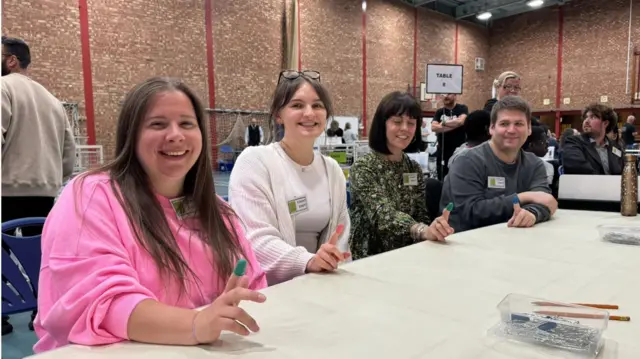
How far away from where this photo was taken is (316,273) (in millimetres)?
1334

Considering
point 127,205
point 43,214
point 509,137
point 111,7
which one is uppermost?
point 111,7

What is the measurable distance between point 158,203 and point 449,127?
14.0 feet

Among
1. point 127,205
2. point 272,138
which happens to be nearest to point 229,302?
point 127,205

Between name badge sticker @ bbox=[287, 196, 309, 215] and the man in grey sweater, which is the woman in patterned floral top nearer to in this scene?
the man in grey sweater

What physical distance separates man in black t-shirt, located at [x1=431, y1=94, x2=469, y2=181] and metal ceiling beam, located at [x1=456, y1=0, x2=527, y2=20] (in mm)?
9916

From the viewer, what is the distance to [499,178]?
2.30 meters

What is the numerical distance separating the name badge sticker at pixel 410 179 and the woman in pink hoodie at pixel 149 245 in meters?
1.17

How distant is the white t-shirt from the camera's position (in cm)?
180

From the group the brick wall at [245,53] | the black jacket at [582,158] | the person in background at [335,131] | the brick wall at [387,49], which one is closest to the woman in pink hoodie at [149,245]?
the black jacket at [582,158]

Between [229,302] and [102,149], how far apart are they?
8.17 m

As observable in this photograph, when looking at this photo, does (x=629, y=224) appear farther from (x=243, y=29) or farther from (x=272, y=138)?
(x=243, y=29)

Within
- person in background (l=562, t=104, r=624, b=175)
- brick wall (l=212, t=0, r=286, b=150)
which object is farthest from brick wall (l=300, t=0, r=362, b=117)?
person in background (l=562, t=104, r=624, b=175)

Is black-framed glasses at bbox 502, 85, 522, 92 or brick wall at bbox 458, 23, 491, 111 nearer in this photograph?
black-framed glasses at bbox 502, 85, 522, 92

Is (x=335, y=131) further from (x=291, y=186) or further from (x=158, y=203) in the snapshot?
(x=158, y=203)
